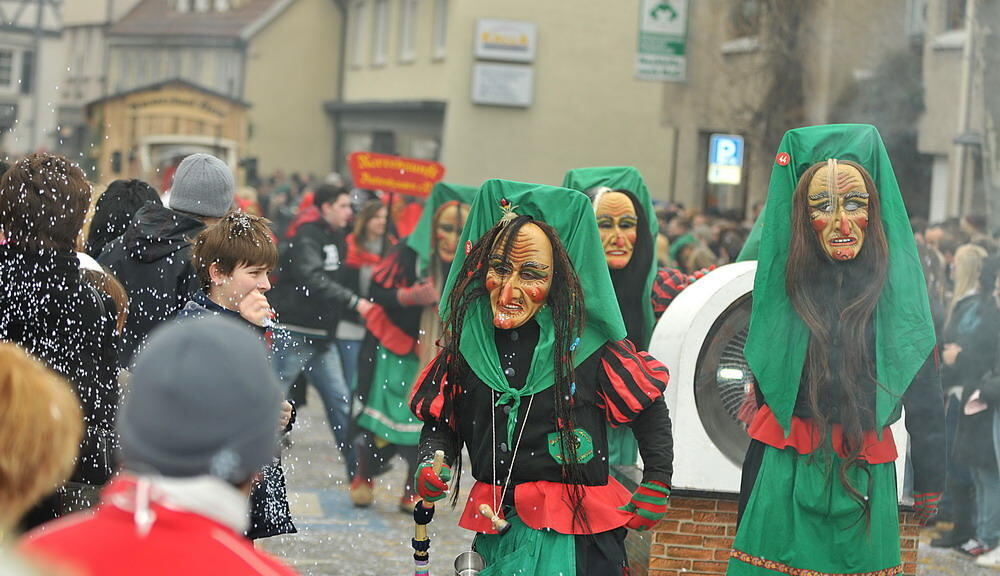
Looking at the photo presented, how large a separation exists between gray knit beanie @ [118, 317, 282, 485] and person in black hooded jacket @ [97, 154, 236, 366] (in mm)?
3485

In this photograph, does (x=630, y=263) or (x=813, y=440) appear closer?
(x=813, y=440)

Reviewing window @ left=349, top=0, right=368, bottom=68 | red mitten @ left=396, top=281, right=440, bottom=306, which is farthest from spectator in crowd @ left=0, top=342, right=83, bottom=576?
window @ left=349, top=0, right=368, bottom=68

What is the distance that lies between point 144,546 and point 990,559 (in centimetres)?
715

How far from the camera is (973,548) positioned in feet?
29.0

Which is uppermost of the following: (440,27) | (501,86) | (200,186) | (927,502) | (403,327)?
(440,27)

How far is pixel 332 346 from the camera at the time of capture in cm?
1000

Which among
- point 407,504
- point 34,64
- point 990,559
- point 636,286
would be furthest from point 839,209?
point 34,64

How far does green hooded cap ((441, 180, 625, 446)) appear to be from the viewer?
475cm

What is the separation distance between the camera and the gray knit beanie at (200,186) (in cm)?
608

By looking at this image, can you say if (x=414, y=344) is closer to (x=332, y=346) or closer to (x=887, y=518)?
(x=332, y=346)

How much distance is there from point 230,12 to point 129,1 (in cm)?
588

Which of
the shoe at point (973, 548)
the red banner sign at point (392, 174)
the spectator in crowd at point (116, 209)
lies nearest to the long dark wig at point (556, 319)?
the spectator in crowd at point (116, 209)

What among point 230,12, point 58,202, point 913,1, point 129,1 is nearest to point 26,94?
point 129,1

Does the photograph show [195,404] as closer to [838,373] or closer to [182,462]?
→ [182,462]
